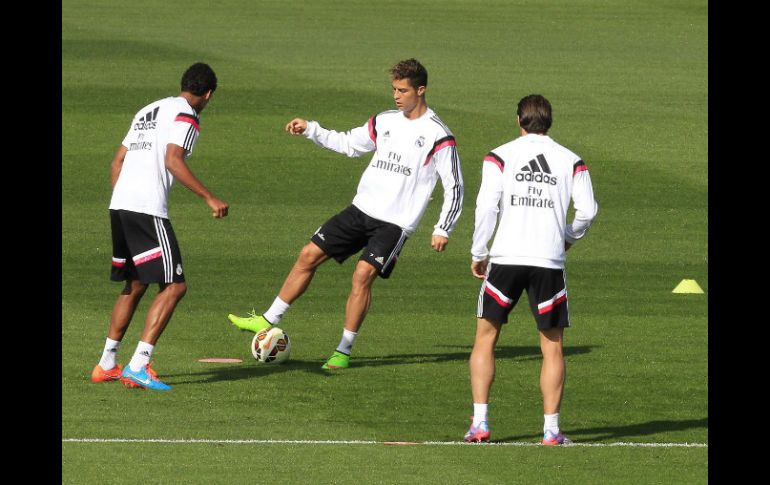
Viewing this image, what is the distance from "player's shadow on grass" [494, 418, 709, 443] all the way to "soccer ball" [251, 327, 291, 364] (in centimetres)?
283

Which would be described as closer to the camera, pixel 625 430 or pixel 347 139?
pixel 625 430

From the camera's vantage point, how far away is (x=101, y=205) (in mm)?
20281

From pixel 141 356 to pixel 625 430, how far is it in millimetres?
3402

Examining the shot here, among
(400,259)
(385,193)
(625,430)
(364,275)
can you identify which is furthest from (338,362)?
(400,259)

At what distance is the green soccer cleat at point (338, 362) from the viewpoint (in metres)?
11.9

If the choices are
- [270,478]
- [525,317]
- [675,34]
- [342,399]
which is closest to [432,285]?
[525,317]

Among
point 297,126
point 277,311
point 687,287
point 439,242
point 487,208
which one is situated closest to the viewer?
point 487,208

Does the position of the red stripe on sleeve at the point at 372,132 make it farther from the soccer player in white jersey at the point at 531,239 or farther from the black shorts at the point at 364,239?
the soccer player in white jersey at the point at 531,239

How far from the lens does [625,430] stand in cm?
991

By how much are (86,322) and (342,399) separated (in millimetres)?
3727

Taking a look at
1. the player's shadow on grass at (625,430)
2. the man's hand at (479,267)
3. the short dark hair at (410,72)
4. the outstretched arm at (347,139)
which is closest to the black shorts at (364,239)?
the outstretched arm at (347,139)

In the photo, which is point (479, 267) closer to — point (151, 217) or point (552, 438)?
point (552, 438)

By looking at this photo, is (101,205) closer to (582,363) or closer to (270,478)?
(582,363)

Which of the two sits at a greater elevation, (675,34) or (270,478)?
(675,34)
